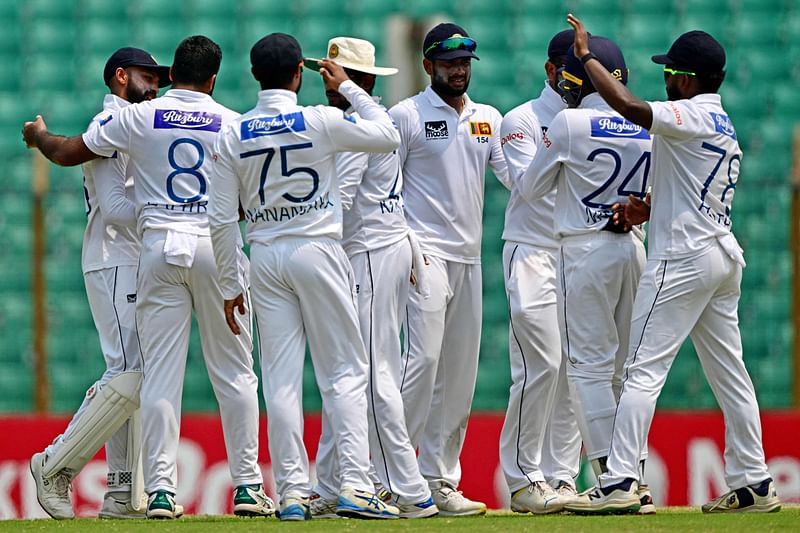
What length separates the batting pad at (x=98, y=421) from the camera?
5.97m

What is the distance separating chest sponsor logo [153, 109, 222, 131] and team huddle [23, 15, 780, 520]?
11 mm

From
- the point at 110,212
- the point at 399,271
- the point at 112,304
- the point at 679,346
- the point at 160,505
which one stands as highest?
the point at 110,212

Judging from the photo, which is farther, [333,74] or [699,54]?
[333,74]

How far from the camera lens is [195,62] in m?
5.80

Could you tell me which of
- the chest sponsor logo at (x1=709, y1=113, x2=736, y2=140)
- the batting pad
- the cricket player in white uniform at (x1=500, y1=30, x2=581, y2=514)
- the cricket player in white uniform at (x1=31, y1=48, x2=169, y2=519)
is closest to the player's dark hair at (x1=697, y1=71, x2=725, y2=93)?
the chest sponsor logo at (x1=709, y1=113, x2=736, y2=140)

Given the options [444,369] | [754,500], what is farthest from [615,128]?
[754,500]

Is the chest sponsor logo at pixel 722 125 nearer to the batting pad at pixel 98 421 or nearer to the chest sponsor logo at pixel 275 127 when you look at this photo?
the chest sponsor logo at pixel 275 127

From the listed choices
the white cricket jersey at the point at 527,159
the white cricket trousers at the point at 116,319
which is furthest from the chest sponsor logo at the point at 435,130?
the white cricket trousers at the point at 116,319

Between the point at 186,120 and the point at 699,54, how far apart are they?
1.99 metres

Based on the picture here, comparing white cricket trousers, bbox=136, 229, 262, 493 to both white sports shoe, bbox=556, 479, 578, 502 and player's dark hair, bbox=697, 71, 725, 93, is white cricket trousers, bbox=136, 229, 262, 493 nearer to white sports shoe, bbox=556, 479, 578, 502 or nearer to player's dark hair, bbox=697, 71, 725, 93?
white sports shoe, bbox=556, 479, 578, 502

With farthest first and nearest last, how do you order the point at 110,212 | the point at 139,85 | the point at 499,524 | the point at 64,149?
the point at 139,85
the point at 110,212
the point at 64,149
the point at 499,524

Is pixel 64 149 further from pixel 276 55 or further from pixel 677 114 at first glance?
pixel 677 114

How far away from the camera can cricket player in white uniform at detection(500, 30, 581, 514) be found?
20.0 feet

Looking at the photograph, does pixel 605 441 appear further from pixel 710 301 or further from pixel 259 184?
pixel 259 184
